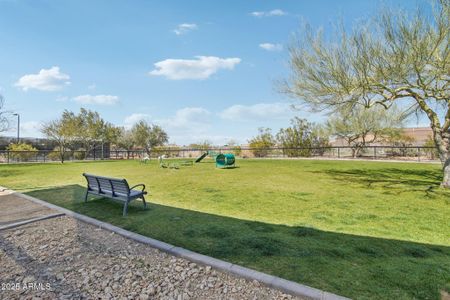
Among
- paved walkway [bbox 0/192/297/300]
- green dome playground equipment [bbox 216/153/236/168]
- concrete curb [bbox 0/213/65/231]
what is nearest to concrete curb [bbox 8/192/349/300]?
paved walkway [bbox 0/192/297/300]

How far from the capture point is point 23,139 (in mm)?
32875

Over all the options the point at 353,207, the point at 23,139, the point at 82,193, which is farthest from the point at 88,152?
the point at 353,207

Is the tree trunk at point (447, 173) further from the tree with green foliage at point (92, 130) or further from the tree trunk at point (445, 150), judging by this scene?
the tree with green foliage at point (92, 130)

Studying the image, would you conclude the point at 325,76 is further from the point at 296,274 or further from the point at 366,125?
the point at 366,125

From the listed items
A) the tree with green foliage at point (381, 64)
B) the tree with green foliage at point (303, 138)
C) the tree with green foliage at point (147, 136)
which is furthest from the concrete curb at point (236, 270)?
the tree with green foliage at point (147, 136)

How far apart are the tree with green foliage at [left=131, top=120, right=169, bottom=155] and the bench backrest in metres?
35.4

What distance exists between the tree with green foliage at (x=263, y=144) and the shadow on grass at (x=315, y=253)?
24.2 metres

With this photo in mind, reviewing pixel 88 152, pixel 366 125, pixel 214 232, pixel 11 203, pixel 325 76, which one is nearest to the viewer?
pixel 214 232

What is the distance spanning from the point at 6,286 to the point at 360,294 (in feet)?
12.4

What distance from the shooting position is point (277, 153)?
2881 centimetres

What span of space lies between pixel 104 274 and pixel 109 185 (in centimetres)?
336

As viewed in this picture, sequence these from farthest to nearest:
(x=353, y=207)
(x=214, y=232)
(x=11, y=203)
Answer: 1. (x=11, y=203)
2. (x=353, y=207)
3. (x=214, y=232)

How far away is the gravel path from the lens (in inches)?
100

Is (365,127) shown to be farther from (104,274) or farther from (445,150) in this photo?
(104,274)
